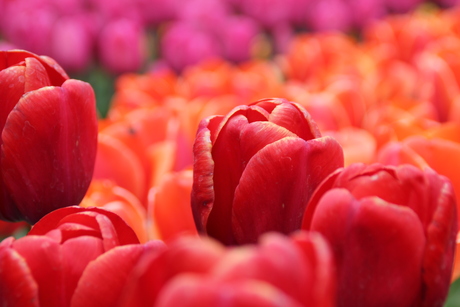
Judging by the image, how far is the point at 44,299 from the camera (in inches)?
11.4

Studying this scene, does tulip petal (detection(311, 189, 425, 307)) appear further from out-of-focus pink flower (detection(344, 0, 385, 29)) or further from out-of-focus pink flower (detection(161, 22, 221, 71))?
out-of-focus pink flower (detection(344, 0, 385, 29))

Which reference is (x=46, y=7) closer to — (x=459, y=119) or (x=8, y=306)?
(x=459, y=119)

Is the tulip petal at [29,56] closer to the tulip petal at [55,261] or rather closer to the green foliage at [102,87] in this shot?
the tulip petal at [55,261]

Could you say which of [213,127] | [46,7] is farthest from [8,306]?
[46,7]

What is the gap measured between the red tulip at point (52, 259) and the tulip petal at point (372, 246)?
103 mm

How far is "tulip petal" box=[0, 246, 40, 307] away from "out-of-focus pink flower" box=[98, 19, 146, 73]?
3.20 ft

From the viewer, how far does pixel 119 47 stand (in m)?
1.22

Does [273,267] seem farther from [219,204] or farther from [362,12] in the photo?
[362,12]

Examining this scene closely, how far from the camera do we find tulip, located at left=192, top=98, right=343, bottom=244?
0.32 metres

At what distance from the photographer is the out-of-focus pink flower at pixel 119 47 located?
122 cm

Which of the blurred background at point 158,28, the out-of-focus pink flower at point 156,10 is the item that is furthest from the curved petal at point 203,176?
the out-of-focus pink flower at point 156,10

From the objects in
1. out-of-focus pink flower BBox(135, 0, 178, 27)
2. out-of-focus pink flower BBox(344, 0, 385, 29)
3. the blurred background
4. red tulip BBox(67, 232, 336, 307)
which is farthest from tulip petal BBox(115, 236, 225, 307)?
out-of-focus pink flower BBox(344, 0, 385, 29)

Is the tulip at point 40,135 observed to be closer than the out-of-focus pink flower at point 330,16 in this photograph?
Yes

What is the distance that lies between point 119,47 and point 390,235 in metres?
1.01
